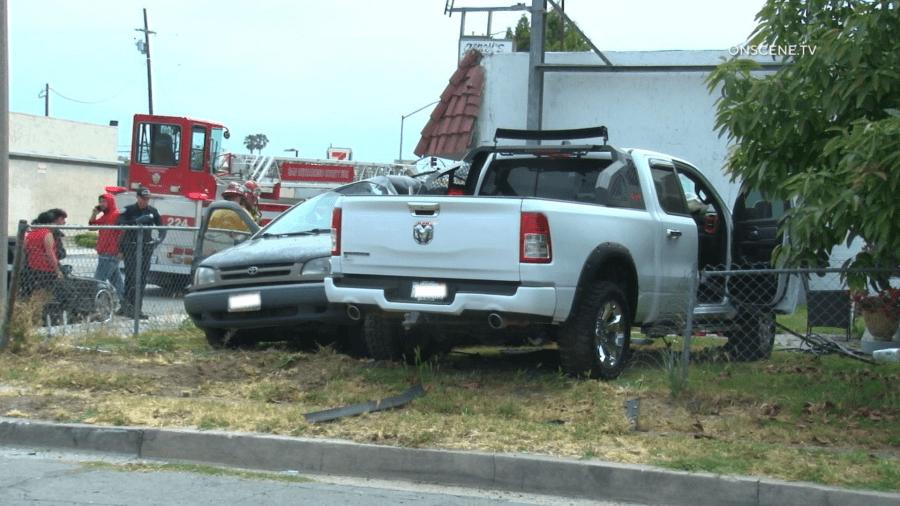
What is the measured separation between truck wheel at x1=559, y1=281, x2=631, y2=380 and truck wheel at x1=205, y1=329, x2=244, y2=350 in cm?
356

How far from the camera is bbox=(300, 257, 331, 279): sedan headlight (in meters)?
9.65

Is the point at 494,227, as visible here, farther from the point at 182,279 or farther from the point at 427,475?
the point at 182,279

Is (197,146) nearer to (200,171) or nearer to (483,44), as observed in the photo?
(200,171)

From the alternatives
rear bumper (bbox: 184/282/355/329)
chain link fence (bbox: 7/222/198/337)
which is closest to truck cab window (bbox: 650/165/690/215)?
rear bumper (bbox: 184/282/355/329)

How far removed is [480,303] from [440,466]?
1.90 meters

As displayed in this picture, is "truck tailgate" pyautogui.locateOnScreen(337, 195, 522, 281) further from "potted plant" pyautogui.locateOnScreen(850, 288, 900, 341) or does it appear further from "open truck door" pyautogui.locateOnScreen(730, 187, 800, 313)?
"potted plant" pyautogui.locateOnScreen(850, 288, 900, 341)

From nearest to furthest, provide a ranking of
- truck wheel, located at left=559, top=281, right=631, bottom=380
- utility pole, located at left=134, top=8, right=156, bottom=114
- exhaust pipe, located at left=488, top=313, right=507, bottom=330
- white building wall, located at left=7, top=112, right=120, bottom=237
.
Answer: exhaust pipe, located at left=488, top=313, right=507, bottom=330, truck wheel, located at left=559, top=281, right=631, bottom=380, white building wall, located at left=7, top=112, right=120, bottom=237, utility pole, located at left=134, top=8, right=156, bottom=114

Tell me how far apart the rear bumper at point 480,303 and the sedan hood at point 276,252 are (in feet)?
5.24

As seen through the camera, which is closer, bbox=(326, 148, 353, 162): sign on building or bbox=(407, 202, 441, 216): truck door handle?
bbox=(407, 202, 441, 216): truck door handle

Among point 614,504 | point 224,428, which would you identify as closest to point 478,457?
point 614,504

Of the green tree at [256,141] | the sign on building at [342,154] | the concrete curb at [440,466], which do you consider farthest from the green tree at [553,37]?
the green tree at [256,141]

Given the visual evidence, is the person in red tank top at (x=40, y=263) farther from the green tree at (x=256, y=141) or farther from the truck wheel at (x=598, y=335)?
the green tree at (x=256, y=141)

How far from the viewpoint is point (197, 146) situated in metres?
24.3

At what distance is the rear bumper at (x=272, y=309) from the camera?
9523mm
